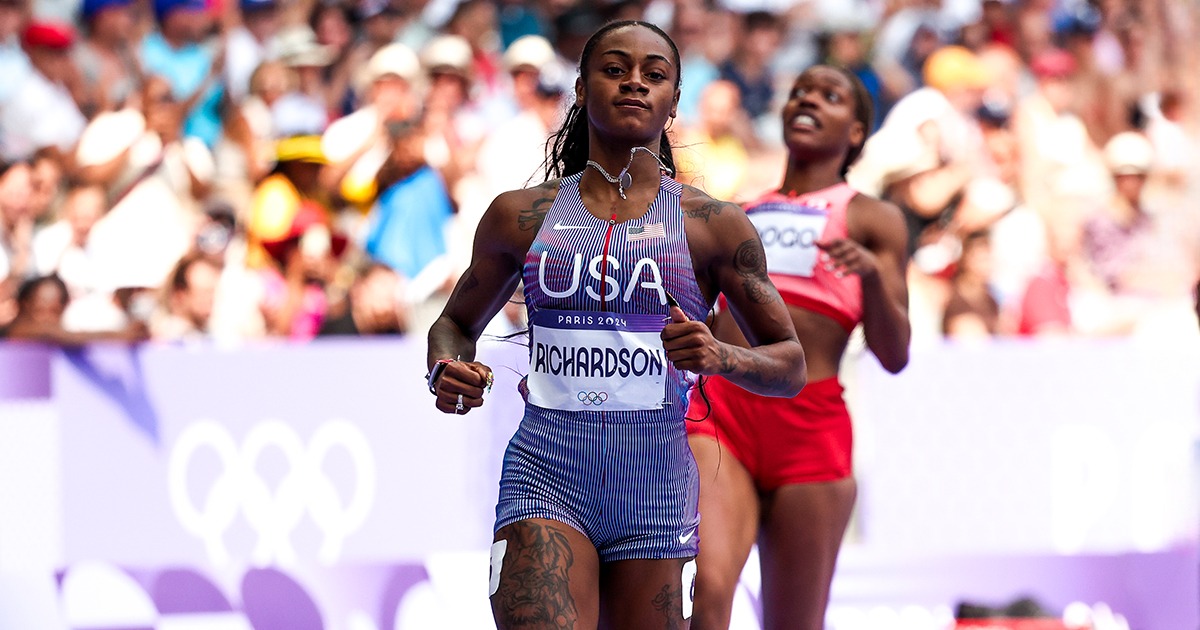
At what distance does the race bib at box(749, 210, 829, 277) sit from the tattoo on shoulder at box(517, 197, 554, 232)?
129 centimetres

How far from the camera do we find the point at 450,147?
25.8 ft

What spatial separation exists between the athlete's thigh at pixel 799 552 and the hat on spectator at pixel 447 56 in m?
4.91

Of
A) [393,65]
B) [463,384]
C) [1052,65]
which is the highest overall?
[1052,65]

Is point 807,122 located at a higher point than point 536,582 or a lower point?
higher

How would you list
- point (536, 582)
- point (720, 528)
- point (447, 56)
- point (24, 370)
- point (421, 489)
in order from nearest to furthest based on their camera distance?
point (536, 582) < point (720, 528) < point (24, 370) < point (421, 489) < point (447, 56)

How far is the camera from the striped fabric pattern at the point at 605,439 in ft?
9.41

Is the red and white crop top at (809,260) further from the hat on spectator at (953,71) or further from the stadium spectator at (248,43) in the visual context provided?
the hat on spectator at (953,71)

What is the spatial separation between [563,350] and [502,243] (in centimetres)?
32

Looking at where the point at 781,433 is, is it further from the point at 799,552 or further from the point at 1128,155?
the point at 1128,155

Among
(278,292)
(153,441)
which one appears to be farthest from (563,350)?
(278,292)

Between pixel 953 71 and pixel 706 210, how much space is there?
6.55 meters

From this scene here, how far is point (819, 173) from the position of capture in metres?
4.32

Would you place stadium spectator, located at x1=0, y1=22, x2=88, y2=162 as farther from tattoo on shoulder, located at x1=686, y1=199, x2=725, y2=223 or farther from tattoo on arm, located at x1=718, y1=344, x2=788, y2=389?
tattoo on arm, located at x1=718, y1=344, x2=788, y2=389

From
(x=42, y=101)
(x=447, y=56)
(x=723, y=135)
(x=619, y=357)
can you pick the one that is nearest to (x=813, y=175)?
(x=619, y=357)
